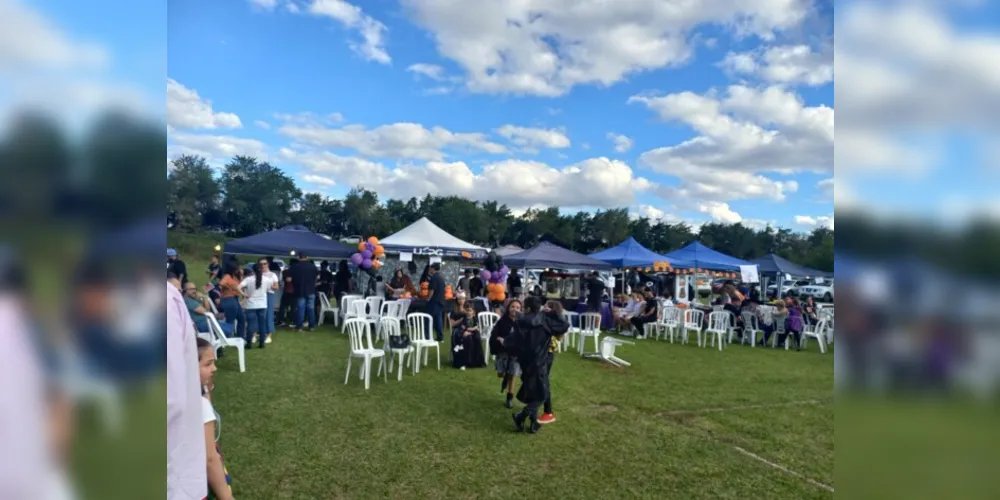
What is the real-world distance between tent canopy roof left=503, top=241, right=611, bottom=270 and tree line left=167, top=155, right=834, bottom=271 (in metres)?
22.8

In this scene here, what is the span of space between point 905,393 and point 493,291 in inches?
395

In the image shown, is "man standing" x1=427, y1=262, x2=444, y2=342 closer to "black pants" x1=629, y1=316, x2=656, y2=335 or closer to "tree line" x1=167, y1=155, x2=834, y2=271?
"black pants" x1=629, y1=316, x2=656, y2=335

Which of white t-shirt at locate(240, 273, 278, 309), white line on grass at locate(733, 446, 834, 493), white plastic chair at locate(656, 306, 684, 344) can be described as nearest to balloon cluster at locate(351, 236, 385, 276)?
white t-shirt at locate(240, 273, 278, 309)

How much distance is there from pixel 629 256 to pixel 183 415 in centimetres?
1439

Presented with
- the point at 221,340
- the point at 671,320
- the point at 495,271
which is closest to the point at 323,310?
the point at 495,271

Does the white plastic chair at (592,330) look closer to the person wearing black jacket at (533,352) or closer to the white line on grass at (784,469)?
the person wearing black jacket at (533,352)

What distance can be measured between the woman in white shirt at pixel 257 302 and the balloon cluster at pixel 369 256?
3.38m

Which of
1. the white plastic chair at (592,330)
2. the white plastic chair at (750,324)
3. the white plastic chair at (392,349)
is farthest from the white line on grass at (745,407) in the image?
the white plastic chair at (750,324)

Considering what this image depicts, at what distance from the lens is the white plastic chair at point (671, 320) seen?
1252cm

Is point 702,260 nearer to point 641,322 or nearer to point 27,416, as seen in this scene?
point 641,322

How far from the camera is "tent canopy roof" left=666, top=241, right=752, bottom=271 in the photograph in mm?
15141

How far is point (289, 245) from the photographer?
38.4 feet

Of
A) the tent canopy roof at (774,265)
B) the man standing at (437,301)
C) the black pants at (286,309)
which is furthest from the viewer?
the tent canopy roof at (774,265)

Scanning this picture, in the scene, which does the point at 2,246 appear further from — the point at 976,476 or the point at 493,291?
the point at 493,291
